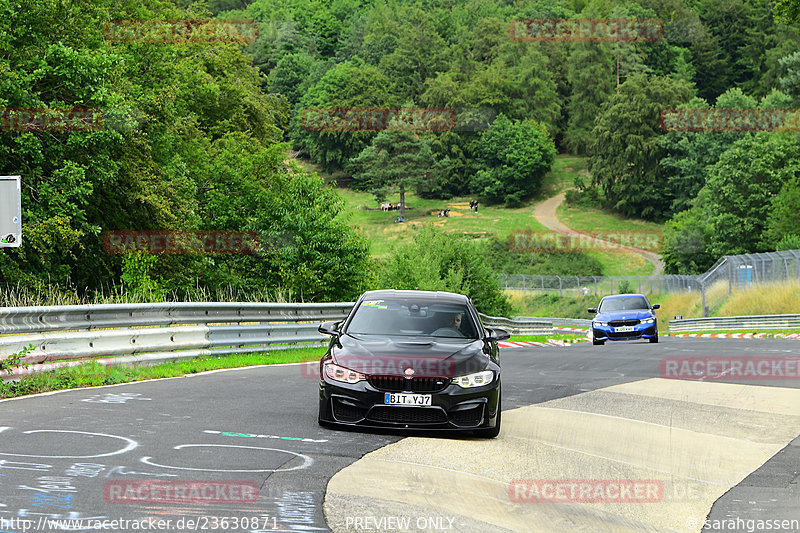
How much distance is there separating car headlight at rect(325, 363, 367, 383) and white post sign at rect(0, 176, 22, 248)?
4877 millimetres

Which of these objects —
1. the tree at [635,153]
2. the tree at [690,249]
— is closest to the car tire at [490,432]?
the tree at [690,249]

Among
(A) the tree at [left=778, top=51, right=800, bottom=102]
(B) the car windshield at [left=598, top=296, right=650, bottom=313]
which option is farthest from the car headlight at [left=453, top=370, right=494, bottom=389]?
(A) the tree at [left=778, top=51, right=800, bottom=102]

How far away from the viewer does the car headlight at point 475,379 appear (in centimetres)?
927

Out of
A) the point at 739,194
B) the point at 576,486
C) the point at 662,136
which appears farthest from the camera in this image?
the point at 662,136

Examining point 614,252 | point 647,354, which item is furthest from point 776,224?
point 647,354

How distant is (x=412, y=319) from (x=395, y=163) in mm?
134815

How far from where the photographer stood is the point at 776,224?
80250mm

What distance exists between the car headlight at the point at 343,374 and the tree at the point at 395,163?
130 meters

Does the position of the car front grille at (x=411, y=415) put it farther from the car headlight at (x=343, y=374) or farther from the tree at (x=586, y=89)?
the tree at (x=586, y=89)

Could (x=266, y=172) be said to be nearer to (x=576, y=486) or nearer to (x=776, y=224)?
(x=576, y=486)

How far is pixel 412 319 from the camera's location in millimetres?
10656

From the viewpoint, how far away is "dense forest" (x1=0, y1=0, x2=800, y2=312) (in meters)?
27.7

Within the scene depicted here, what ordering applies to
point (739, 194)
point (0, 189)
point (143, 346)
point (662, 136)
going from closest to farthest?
1. point (0, 189)
2. point (143, 346)
3. point (739, 194)
4. point (662, 136)

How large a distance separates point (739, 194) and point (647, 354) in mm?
69127
